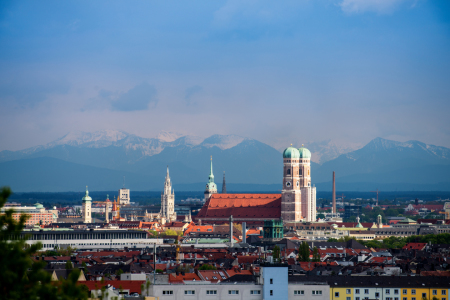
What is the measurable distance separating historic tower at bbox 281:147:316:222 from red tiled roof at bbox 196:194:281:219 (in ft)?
9.89

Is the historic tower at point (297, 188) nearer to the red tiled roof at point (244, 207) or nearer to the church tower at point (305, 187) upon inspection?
the church tower at point (305, 187)

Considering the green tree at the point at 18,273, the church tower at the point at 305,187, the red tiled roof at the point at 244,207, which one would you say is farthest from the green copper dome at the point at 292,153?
the green tree at the point at 18,273

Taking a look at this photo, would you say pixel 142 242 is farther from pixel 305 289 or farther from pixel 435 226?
pixel 305 289

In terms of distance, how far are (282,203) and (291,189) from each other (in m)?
Result: 3.61

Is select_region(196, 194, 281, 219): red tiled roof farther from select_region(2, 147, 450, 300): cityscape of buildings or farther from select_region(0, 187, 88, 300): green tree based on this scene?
select_region(0, 187, 88, 300): green tree

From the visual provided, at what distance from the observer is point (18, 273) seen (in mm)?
21578

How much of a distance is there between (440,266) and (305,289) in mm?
33646

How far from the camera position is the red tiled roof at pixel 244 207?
581 feet

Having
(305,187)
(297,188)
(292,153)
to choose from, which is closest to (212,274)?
(297,188)

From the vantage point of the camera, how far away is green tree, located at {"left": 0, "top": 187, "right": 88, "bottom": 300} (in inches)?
838

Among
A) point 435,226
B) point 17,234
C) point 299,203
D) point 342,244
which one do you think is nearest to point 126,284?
point 17,234

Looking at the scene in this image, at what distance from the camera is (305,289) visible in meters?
44.5

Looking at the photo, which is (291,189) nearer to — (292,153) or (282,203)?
(282,203)

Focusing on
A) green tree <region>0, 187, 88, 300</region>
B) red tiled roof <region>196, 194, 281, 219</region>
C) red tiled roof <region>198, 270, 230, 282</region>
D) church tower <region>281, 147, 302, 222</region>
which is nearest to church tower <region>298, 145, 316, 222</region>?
church tower <region>281, 147, 302, 222</region>
